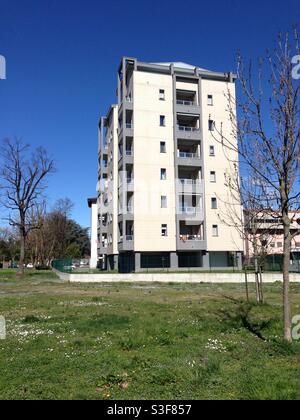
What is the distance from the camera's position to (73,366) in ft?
21.1

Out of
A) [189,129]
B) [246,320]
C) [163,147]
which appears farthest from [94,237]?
[246,320]

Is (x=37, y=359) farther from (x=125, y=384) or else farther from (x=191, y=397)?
(x=191, y=397)

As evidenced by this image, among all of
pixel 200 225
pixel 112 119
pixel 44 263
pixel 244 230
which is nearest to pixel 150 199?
pixel 200 225

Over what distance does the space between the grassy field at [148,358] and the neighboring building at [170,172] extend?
33425 millimetres

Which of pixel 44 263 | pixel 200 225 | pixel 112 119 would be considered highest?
pixel 112 119

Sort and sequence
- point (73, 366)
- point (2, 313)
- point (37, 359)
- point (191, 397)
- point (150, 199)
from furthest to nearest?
point (150, 199)
point (2, 313)
point (37, 359)
point (73, 366)
point (191, 397)

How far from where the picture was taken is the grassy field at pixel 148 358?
17.4ft

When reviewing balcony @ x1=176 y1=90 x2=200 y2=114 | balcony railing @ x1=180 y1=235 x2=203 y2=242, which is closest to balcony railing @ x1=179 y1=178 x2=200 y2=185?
balcony railing @ x1=180 y1=235 x2=203 y2=242

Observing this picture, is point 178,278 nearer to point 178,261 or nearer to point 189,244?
point 189,244

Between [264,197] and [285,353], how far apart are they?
3434mm

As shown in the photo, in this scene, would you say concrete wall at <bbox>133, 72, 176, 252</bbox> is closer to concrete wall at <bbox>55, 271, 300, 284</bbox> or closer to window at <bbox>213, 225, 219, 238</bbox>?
window at <bbox>213, 225, 219, 238</bbox>

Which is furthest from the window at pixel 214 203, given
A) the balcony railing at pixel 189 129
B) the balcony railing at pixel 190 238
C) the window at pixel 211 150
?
the balcony railing at pixel 189 129

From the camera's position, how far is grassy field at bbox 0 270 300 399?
17.4ft

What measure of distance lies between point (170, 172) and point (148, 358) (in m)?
40.8
